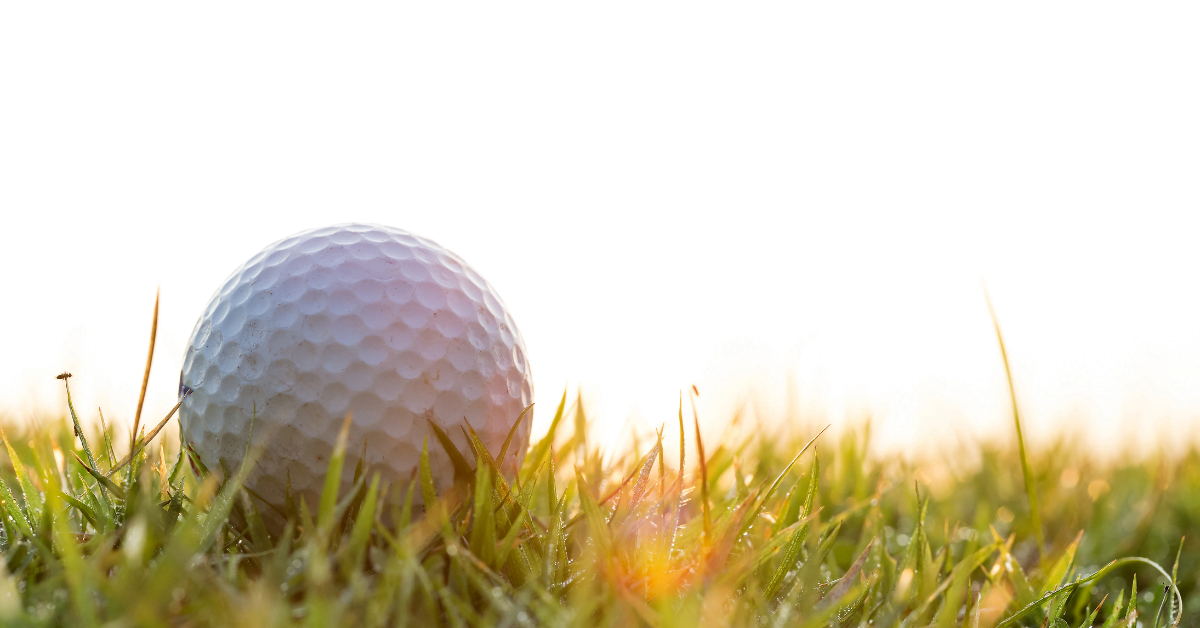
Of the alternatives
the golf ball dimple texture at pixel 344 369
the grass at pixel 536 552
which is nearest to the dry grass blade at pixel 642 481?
the grass at pixel 536 552

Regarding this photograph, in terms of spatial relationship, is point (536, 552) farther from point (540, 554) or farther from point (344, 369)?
point (344, 369)

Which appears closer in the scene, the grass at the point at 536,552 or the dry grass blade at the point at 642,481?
the grass at the point at 536,552

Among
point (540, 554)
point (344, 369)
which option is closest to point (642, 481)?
point (540, 554)

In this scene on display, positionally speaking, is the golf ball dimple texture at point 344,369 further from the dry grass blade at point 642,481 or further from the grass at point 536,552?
the dry grass blade at point 642,481

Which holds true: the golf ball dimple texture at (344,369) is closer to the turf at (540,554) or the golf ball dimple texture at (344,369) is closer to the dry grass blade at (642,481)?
the turf at (540,554)

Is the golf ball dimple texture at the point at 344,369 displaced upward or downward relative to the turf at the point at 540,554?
upward

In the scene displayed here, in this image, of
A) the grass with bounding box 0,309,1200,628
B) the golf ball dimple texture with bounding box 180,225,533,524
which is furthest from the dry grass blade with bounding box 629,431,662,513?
the golf ball dimple texture with bounding box 180,225,533,524

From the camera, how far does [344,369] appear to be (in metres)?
1.86

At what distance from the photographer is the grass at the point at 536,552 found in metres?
1.27

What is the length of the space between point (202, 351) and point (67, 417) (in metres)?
1.64

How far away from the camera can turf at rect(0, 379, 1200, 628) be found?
1267 millimetres

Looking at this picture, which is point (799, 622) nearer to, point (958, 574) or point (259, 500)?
point (958, 574)

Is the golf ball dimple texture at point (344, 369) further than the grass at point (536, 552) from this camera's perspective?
Yes

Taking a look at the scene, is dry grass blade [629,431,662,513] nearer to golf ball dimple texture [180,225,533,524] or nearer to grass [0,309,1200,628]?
grass [0,309,1200,628]
